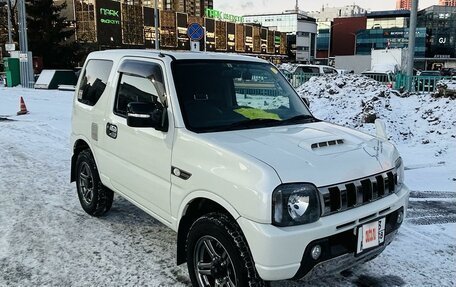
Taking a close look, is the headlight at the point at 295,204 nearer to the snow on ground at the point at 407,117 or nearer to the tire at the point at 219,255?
the tire at the point at 219,255

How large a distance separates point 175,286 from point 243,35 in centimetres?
10652

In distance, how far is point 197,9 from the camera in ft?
367

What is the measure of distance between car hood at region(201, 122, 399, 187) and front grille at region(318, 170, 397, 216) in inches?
1.8

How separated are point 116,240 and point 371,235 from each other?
2.67 metres

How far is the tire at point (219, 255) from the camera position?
9.48 feet

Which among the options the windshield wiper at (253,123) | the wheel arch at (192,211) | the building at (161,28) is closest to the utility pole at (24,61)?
the building at (161,28)

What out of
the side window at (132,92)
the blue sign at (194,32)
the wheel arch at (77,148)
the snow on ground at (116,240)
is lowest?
the snow on ground at (116,240)

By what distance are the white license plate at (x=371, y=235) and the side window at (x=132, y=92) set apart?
2021mm

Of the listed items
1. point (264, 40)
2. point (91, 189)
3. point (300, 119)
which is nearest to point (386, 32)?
point (264, 40)

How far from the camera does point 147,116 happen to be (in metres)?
3.54

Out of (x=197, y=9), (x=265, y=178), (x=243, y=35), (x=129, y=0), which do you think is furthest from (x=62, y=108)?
(x=197, y=9)

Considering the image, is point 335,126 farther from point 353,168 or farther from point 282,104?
point 353,168

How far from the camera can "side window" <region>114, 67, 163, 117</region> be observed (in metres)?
3.99

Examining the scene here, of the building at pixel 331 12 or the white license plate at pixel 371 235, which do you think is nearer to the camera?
the white license plate at pixel 371 235
